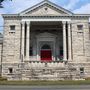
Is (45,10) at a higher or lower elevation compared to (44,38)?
higher

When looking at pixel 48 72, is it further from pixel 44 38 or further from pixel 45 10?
pixel 45 10

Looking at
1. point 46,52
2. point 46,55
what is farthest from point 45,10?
point 46,55

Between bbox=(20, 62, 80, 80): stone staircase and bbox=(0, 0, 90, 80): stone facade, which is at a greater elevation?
bbox=(0, 0, 90, 80): stone facade

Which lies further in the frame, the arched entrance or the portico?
the arched entrance

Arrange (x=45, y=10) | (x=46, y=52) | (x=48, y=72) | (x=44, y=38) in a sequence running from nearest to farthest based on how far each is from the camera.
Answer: (x=48, y=72) < (x=45, y=10) < (x=44, y=38) < (x=46, y=52)

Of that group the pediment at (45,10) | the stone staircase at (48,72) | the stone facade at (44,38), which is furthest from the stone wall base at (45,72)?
the pediment at (45,10)

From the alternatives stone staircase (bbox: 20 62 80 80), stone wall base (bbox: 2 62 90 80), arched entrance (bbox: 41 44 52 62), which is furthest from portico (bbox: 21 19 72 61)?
stone staircase (bbox: 20 62 80 80)

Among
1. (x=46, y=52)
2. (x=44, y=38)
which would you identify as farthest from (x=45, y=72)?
(x=44, y=38)

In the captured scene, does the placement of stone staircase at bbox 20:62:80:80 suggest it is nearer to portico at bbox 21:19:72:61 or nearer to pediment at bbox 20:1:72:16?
portico at bbox 21:19:72:61

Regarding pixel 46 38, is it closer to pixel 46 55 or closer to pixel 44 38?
pixel 44 38

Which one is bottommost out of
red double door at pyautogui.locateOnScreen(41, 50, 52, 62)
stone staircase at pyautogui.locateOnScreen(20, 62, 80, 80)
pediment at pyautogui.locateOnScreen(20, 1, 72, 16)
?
stone staircase at pyautogui.locateOnScreen(20, 62, 80, 80)

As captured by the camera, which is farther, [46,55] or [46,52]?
[46,52]

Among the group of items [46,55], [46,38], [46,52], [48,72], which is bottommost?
[48,72]

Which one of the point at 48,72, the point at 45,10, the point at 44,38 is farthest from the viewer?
the point at 44,38
